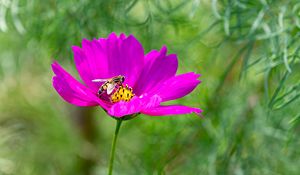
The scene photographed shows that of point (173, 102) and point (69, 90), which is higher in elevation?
point (69, 90)

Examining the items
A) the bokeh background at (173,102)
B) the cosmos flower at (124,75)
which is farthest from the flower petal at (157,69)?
the bokeh background at (173,102)

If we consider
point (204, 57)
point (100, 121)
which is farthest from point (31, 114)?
point (204, 57)

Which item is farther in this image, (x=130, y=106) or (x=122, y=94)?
(x=122, y=94)

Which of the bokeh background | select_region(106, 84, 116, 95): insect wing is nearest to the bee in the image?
select_region(106, 84, 116, 95): insect wing

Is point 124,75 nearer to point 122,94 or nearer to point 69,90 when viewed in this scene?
point 122,94

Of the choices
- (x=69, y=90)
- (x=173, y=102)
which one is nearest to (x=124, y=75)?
(x=69, y=90)

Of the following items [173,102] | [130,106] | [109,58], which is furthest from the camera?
[173,102]
